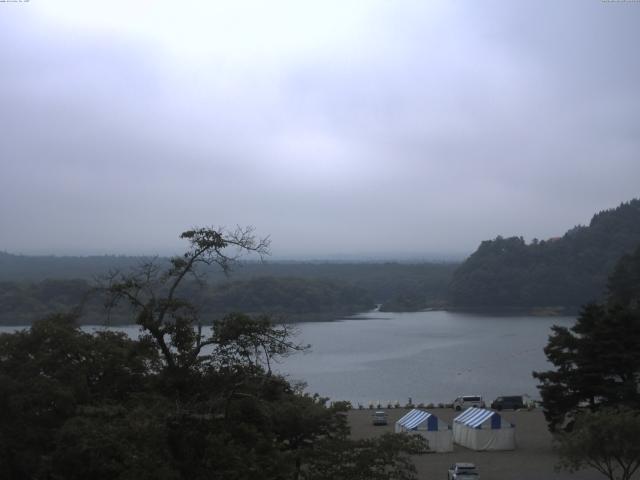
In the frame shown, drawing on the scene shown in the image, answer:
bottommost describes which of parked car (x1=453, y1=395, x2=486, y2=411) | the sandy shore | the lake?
the lake

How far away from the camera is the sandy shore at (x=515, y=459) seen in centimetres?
1175

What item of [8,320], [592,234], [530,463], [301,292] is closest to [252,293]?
[301,292]

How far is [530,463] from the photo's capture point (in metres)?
12.8

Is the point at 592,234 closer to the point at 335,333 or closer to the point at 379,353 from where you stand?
the point at 335,333

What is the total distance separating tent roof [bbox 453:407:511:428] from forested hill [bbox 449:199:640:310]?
47.2m

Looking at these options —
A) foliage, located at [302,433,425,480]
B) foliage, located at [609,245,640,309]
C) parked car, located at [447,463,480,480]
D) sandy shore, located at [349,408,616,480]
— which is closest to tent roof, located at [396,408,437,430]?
sandy shore, located at [349,408,616,480]

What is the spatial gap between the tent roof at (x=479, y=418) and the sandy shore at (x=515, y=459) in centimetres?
48

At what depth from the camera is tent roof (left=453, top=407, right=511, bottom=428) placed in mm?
14102

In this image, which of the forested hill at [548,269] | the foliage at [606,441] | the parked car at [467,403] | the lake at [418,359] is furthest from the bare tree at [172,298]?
the forested hill at [548,269]

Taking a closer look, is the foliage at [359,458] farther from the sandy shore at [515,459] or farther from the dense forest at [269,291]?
the sandy shore at [515,459]

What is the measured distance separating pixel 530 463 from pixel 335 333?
106ft

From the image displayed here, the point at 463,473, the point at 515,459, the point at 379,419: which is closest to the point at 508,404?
the point at 379,419

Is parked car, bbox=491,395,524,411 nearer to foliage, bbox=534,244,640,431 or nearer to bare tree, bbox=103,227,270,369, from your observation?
foliage, bbox=534,244,640,431

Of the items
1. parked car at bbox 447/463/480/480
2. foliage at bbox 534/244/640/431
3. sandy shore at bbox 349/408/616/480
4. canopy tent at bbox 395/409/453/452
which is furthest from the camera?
canopy tent at bbox 395/409/453/452
